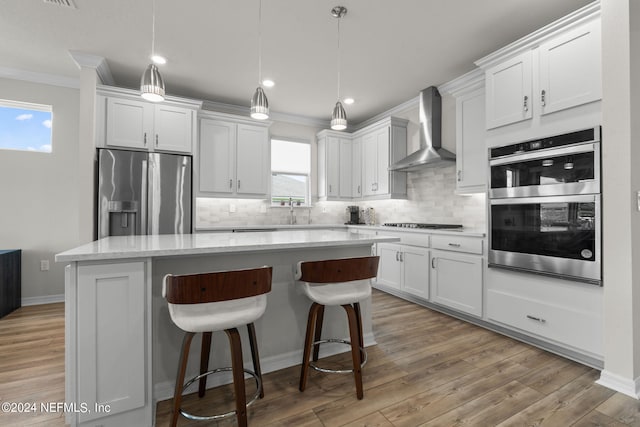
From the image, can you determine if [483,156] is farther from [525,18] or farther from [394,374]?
[394,374]

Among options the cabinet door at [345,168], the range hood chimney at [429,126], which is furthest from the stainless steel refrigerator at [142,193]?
the range hood chimney at [429,126]

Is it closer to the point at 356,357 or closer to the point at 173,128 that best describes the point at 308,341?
the point at 356,357

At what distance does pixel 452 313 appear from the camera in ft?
11.2

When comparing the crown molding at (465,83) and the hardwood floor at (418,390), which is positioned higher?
the crown molding at (465,83)

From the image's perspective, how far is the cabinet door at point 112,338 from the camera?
1473 millimetres

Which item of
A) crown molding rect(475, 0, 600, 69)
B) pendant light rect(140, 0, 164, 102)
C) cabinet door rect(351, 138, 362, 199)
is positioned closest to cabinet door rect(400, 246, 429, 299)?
cabinet door rect(351, 138, 362, 199)

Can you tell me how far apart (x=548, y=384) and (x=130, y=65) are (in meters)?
4.85

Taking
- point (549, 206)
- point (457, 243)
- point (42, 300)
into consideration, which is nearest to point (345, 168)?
point (457, 243)

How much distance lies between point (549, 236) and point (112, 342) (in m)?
3.06

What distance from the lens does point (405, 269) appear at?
13.0 feet

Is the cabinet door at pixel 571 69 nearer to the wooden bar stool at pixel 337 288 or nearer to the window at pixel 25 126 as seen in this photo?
the wooden bar stool at pixel 337 288

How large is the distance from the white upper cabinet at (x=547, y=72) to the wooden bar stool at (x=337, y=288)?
6.49 ft

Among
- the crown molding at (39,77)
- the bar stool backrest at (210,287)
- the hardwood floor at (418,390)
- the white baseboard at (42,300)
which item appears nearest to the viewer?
the bar stool backrest at (210,287)

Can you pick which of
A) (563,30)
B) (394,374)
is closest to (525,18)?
(563,30)
